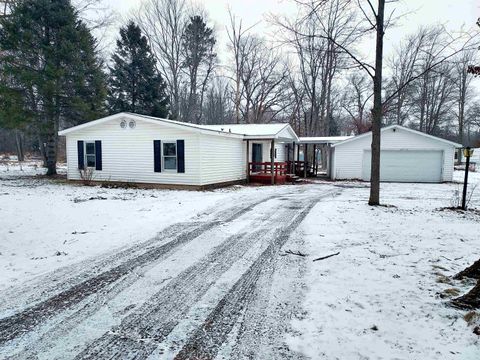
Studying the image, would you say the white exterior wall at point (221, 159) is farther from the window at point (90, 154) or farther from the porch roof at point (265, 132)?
the window at point (90, 154)

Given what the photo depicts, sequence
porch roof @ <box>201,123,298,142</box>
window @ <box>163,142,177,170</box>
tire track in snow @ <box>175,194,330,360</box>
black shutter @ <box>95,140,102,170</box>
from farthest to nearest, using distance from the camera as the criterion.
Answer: porch roof @ <box>201,123,298,142</box>
black shutter @ <box>95,140,102,170</box>
window @ <box>163,142,177,170</box>
tire track in snow @ <box>175,194,330,360</box>

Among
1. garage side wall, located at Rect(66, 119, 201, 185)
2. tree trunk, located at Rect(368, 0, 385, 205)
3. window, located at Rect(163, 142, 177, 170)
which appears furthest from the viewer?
window, located at Rect(163, 142, 177, 170)

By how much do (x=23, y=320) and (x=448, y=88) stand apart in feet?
139

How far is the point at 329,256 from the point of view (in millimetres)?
4707

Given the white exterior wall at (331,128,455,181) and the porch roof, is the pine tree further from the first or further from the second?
the white exterior wall at (331,128,455,181)

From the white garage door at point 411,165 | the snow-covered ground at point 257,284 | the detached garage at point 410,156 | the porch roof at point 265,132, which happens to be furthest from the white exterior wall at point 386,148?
the snow-covered ground at point 257,284

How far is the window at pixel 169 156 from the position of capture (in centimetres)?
1366

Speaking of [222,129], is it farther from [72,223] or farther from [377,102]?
[72,223]

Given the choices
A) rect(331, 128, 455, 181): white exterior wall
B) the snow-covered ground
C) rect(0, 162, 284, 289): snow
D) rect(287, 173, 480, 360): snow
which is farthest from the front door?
rect(287, 173, 480, 360): snow

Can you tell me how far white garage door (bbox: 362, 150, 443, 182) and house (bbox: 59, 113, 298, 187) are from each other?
7.68m

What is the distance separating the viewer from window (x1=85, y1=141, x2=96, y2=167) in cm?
1525

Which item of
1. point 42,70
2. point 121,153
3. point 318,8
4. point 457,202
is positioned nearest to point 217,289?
point 318,8

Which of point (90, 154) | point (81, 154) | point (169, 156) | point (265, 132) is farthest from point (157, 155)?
point (265, 132)

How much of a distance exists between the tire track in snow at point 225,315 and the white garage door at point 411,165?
16710 millimetres
